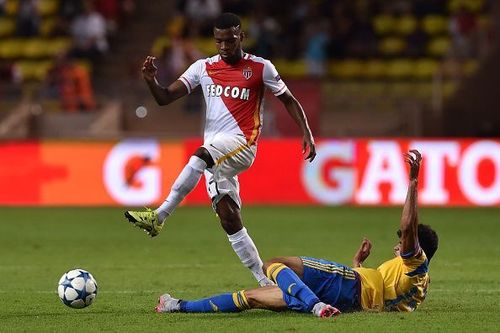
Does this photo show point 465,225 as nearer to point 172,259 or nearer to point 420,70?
point 172,259

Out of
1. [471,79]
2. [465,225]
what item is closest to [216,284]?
[465,225]

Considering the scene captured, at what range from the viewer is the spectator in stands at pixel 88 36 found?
2480 centimetres

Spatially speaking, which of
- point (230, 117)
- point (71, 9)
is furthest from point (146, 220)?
point (71, 9)

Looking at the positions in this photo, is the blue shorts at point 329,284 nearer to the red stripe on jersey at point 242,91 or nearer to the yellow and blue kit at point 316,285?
the yellow and blue kit at point 316,285

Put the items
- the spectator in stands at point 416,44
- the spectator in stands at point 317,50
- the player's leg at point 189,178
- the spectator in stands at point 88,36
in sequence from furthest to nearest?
the spectator in stands at point 88,36
the spectator in stands at point 416,44
the spectator in stands at point 317,50
the player's leg at point 189,178

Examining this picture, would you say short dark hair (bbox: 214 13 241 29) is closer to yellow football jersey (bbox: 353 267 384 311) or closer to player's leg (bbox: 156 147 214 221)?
player's leg (bbox: 156 147 214 221)

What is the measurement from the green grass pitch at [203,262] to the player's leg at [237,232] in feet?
2.17

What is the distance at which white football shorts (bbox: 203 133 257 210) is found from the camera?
927 cm

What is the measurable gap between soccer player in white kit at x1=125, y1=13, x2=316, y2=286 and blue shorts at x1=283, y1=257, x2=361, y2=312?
1.05 meters

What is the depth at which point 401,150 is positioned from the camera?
778 inches

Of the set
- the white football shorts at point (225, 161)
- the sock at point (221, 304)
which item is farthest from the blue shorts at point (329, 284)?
the white football shorts at point (225, 161)

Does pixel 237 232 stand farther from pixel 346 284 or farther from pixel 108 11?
pixel 108 11

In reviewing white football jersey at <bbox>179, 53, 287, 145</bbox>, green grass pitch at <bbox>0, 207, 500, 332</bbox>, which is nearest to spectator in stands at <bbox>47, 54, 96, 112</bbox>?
green grass pitch at <bbox>0, 207, 500, 332</bbox>

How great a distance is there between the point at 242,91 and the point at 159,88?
0.66 metres
